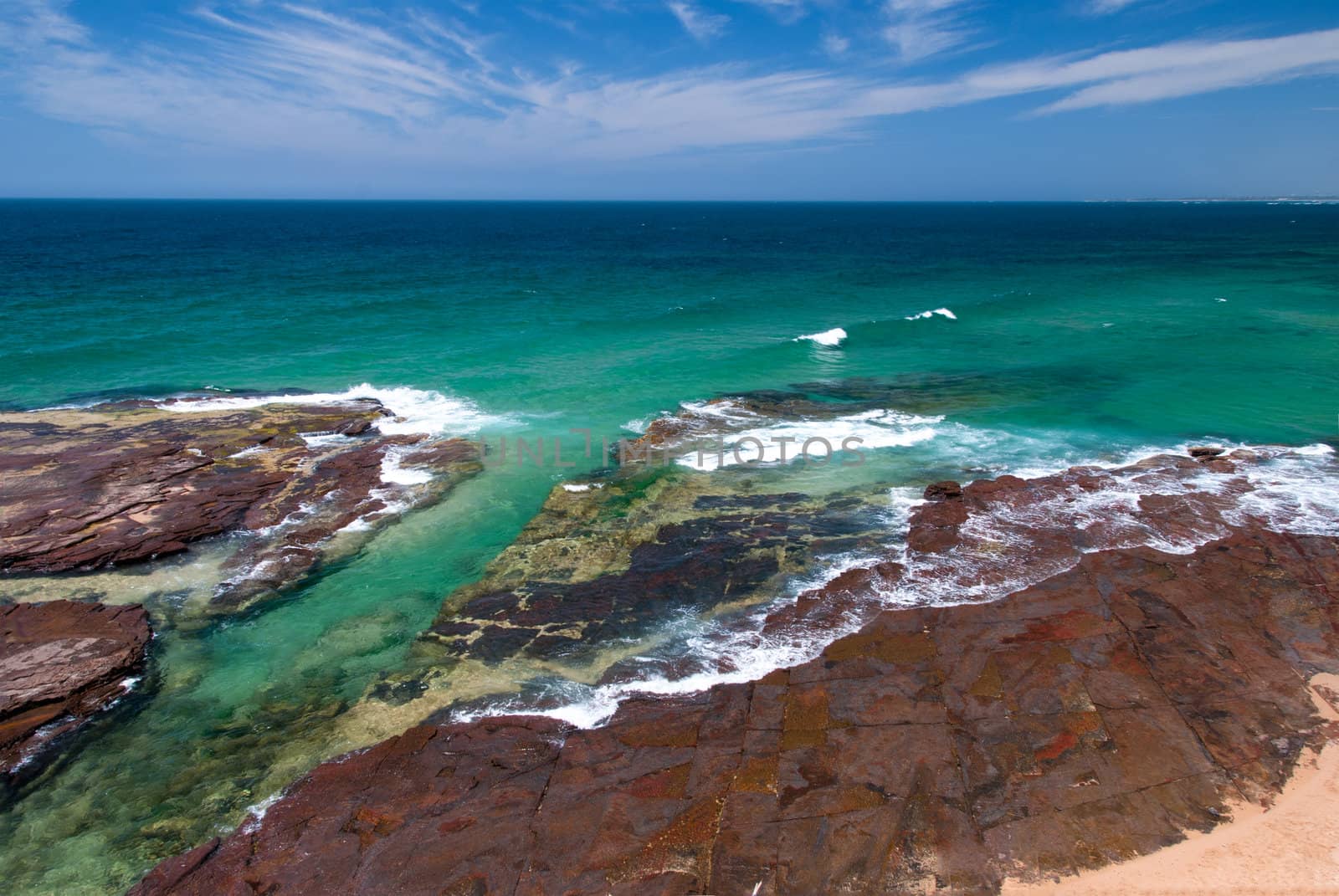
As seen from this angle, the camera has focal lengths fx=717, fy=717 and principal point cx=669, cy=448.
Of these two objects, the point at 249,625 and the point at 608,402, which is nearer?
the point at 249,625

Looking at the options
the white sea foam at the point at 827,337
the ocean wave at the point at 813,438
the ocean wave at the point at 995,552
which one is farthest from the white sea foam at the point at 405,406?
the white sea foam at the point at 827,337

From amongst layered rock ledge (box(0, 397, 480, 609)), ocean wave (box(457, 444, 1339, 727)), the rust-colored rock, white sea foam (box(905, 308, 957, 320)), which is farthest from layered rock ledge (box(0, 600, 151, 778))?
white sea foam (box(905, 308, 957, 320))

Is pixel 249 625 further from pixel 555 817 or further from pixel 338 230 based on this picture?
pixel 338 230

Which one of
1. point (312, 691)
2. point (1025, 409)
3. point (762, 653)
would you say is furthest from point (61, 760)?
point (1025, 409)

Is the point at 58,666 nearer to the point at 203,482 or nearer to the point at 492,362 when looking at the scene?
the point at 203,482

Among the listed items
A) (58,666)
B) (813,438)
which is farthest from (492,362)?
(58,666)

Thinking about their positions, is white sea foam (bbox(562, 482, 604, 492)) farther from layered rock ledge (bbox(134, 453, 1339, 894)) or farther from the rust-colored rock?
the rust-colored rock
